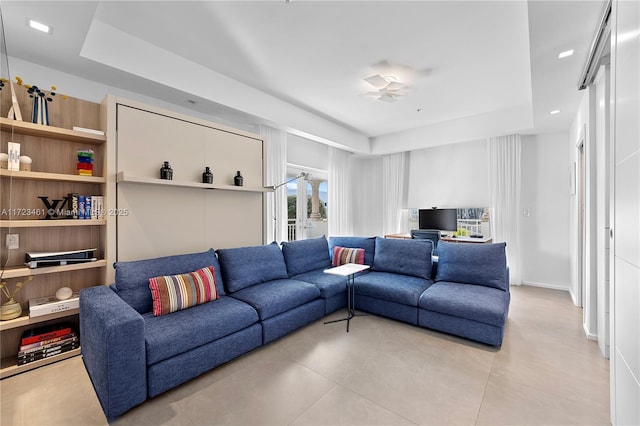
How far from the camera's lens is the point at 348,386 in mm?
2035

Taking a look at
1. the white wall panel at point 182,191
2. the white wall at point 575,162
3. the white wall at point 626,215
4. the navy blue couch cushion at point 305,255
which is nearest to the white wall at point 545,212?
the white wall at point 575,162

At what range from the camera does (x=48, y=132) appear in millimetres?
2379

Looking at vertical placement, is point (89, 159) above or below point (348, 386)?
above

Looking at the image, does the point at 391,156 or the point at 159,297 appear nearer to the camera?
the point at 159,297

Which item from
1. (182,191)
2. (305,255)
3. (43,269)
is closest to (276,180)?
(305,255)

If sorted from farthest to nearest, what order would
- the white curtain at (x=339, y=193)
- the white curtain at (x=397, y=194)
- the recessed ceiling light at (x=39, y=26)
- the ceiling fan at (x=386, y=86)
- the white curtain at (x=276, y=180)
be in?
the white curtain at (x=397, y=194)
the white curtain at (x=339, y=193)
the white curtain at (x=276, y=180)
the ceiling fan at (x=386, y=86)
the recessed ceiling light at (x=39, y=26)

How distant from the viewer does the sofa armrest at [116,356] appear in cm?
171

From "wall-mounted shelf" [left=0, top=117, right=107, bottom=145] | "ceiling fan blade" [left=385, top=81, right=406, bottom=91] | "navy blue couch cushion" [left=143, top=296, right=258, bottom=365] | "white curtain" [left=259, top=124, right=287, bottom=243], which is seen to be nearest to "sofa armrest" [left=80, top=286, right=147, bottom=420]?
"navy blue couch cushion" [left=143, top=296, right=258, bottom=365]

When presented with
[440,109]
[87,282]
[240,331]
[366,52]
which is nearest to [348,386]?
[240,331]

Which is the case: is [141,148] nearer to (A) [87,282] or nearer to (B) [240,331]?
(A) [87,282]

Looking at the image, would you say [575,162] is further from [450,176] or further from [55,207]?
[55,207]

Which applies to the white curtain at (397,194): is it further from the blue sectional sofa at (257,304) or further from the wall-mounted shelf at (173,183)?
the wall-mounted shelf at (173,183)

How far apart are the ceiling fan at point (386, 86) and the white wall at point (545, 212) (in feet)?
9.33

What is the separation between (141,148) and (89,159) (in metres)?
0.44
